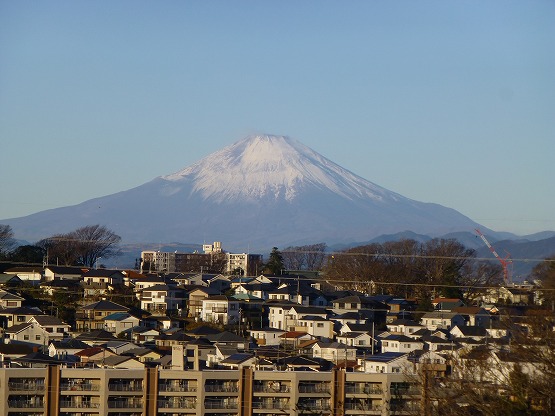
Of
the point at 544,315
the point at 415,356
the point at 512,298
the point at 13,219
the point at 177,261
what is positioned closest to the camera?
the point at 544,315

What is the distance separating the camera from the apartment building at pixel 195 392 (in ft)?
49.1

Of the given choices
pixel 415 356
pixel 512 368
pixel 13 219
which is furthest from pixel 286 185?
pixel 512 368

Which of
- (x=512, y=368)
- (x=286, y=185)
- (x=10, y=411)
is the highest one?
(x=286, y=185)

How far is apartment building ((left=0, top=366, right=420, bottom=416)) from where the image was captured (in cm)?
1495

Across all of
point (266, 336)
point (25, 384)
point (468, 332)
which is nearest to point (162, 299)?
point (266, 336)

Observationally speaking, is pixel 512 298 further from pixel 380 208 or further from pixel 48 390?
pixel 380 208

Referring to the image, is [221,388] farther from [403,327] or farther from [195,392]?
[403,327]

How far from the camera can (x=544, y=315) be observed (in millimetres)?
10109

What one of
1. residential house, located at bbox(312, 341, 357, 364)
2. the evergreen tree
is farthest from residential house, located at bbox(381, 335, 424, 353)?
the evergreen tree

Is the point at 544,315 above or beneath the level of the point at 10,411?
above

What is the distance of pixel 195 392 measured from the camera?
15430mm

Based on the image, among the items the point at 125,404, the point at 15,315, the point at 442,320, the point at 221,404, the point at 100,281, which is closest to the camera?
the point at 125,404

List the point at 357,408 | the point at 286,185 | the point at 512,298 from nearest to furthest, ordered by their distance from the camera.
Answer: the point at 357,408
the point at 512,298
the point at 286,185

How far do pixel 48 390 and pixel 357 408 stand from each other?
13.0 feet
